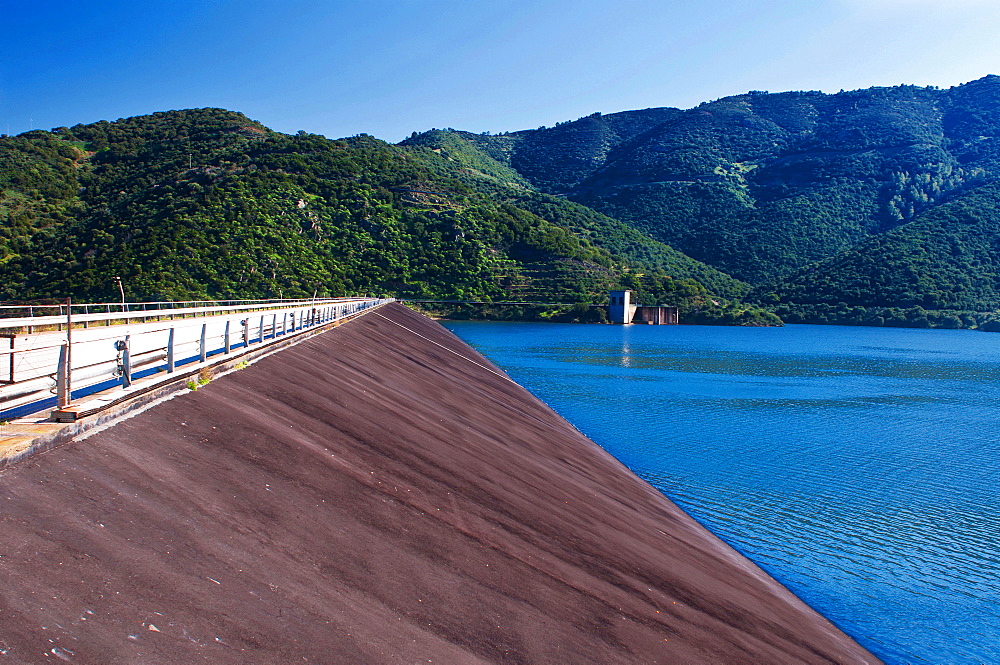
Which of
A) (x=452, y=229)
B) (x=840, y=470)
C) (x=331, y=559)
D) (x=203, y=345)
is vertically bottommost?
(x=840, y=470)

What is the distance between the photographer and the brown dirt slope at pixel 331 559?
154 inches

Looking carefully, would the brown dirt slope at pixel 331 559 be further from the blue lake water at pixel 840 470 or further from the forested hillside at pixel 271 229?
the forested hillside at pixel 271 229

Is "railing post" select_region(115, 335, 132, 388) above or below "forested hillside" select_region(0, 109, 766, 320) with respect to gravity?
below

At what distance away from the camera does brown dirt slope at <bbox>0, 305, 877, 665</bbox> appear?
12.8 feet

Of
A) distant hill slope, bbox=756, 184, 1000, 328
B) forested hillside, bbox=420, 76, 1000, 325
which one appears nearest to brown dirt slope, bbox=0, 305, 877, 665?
distant hill slope, bbox=756, 184, 1000, 328

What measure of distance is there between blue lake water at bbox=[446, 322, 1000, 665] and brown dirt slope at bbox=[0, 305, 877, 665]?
6.88ft

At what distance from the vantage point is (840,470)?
21.4m

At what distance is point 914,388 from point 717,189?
158m

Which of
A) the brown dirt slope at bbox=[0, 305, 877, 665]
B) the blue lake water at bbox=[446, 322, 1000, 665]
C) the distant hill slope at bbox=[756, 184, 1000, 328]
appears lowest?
the blue lake water at bbox=[446, 322, 1000, 665]

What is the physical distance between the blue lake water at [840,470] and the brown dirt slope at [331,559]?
2.10 m

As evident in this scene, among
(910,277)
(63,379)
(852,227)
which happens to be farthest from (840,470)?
(852,227)

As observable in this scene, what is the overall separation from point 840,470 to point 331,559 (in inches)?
779

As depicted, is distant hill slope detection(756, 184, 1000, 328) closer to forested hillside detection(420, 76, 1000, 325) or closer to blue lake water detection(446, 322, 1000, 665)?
forested hillside detection(420, 76, 1000, 325)

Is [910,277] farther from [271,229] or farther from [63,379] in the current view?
[63,379]
